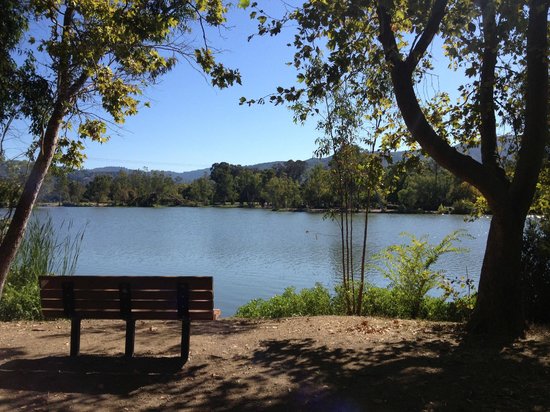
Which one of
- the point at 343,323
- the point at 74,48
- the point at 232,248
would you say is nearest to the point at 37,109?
the point at 74,48

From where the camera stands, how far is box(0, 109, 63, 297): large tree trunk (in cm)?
570

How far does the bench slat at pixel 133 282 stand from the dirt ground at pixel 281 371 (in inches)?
25.9

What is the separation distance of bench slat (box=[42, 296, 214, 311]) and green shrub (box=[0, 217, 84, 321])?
301cm

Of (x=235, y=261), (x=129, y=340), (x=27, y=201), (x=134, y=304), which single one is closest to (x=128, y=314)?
(x=134, y=304)

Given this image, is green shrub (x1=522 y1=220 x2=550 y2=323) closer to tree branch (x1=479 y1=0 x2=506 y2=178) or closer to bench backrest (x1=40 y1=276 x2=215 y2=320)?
tree branch (x1=479 y1=0 x2=506 y2=178)

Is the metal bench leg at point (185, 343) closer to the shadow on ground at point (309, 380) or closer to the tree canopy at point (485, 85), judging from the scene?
the shadow on ground at point (309, 380)

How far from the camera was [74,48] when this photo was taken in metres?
5.70

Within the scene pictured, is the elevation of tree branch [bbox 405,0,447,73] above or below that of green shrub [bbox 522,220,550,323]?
above

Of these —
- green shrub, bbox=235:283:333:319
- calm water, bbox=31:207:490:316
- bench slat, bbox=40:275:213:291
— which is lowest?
calm water, bbox=31:207:490:316

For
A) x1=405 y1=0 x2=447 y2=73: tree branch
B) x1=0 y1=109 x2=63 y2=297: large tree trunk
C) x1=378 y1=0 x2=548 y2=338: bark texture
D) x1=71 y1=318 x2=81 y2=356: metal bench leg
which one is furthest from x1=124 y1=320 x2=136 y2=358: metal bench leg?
x1=405 y1=0 x2=447 y2=73: tree branch

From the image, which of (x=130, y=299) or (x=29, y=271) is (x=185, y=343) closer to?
(x=130, y=299)

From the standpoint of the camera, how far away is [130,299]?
455cm

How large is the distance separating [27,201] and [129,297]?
2208mm

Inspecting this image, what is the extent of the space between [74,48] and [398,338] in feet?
16.2
